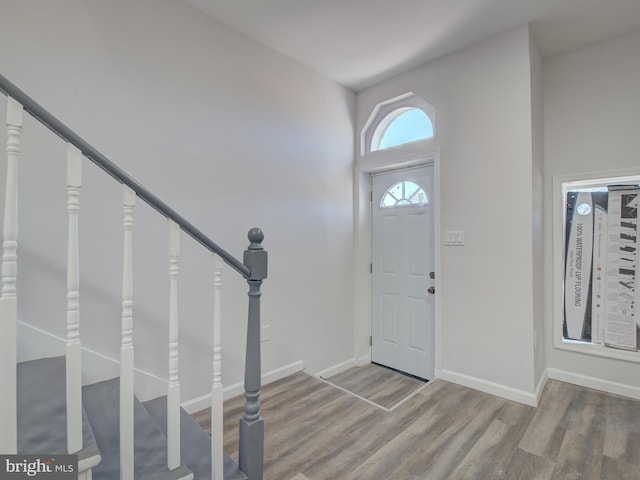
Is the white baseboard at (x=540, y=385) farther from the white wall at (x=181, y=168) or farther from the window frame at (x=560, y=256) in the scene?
the white wall at (x=181, y=168)

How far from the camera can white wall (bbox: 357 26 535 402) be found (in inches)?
96.3

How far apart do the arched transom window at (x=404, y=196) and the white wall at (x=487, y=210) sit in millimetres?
309

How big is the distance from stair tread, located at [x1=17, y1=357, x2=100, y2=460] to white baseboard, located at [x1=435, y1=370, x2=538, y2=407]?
2613mm

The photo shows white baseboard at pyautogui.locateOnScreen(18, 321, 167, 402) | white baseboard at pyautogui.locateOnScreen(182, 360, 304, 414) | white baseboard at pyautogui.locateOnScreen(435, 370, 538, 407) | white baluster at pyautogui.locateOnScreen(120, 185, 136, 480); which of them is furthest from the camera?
white baseboard at pyautogui.locateOnScreen(435, 370, 538, 407)

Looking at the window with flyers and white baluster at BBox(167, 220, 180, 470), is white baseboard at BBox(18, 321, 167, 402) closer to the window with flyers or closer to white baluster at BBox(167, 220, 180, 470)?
white baluster at BBox(167, 220, 180, 470)

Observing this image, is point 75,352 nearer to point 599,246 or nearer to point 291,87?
point 291,87

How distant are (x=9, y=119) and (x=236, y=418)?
79.0 inches

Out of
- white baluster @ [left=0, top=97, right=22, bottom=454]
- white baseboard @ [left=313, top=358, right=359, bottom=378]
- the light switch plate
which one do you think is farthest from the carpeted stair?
the light switch plate

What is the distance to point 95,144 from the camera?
6.08ft

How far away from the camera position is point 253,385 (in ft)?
4.73

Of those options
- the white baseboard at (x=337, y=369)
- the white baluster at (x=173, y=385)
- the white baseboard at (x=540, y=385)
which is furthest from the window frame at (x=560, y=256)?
the white baluster at (x=173, y=385)

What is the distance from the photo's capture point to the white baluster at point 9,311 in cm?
87

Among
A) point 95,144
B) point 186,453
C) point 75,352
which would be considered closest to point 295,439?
point 186,453

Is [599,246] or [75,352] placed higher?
[599,246]
